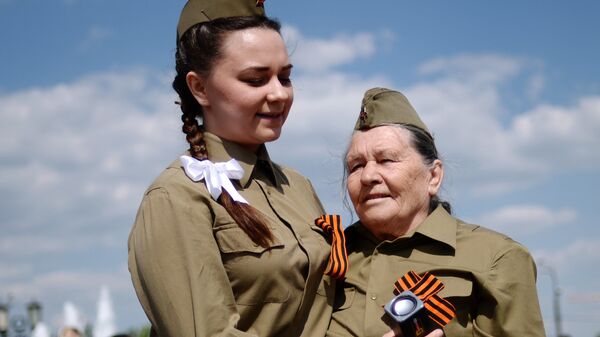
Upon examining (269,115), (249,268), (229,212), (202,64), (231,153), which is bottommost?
(249,268)

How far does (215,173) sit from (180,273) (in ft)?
1.85

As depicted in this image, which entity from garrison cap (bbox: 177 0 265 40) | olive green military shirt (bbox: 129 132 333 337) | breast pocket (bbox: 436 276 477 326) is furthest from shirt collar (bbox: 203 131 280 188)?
breast pocket (bbox: 436 276 477 326)

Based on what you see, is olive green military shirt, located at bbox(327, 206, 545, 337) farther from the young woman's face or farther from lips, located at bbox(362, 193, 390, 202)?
the young woman's face

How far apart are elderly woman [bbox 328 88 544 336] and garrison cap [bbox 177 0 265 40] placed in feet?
3.00

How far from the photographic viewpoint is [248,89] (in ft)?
14.4

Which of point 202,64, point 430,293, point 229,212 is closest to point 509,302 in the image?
point 430,293

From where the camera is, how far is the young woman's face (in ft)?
14.4

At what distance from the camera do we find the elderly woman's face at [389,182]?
4.84 metres

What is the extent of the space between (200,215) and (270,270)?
0.39m

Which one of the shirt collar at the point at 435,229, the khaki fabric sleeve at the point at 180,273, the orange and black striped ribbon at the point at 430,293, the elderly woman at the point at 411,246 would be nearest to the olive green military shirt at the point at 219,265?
the khaki fabric sleeve at the point at 180,273

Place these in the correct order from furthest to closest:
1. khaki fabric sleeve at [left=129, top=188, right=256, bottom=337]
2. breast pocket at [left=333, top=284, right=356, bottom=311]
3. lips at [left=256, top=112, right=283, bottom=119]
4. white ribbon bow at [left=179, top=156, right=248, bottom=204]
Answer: breast pocket at [left=333, top=284, right=356, bottom=311] < lips at [left=256, top=112, right=283, bottom=119] < white ribbon bow at [left=179, top=156, right=248, bottom=204] < khaki fabric sleeve at [left=129, top=188, right=256, bottom=337]

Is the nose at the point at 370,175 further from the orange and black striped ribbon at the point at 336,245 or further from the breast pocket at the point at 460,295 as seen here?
the breast pocket at the point at 460,295

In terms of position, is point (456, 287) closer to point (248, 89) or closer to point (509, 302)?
point (509, 302)

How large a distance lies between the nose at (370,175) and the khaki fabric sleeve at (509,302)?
715 millimetres
